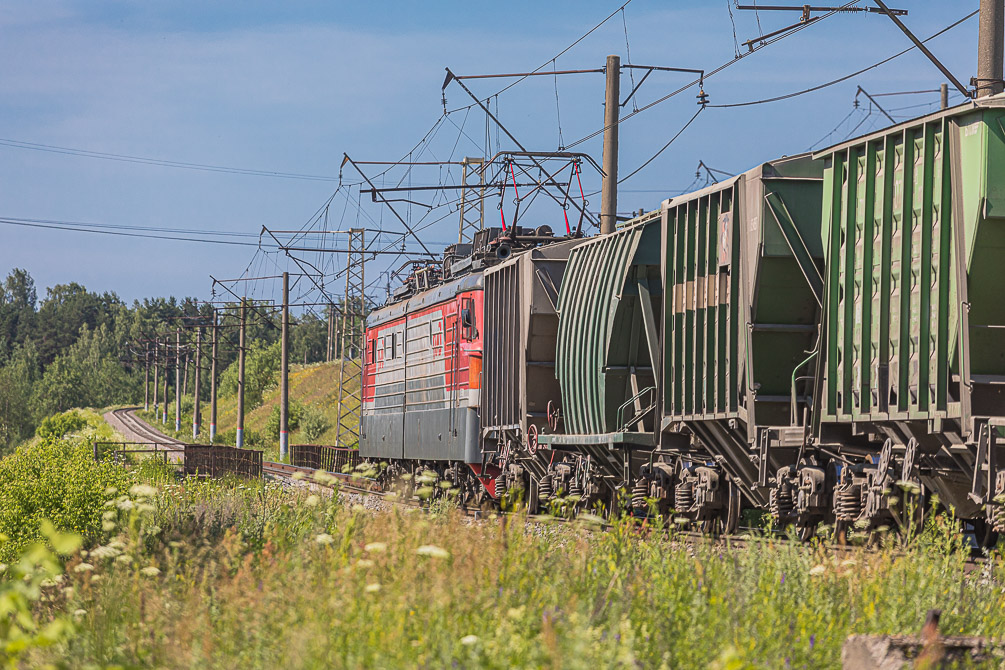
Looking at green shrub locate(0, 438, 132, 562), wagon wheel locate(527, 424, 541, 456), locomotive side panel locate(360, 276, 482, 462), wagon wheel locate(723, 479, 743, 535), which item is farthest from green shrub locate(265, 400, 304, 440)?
wagon wheel locate(723, 479, 743, 535)

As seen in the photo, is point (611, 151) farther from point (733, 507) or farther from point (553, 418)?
point (733, 507)

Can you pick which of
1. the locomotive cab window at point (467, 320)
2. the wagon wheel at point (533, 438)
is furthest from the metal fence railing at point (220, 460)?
the wagon wheel at point (533, 438)

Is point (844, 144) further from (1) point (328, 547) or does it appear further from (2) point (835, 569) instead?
(1) point (328, 547)

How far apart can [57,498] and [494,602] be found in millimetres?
9880

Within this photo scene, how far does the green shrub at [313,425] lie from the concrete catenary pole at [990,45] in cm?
5575

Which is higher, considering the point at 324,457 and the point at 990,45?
the point at 990,45

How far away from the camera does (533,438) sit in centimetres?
1855

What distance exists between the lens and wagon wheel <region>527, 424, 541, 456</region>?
727 inches

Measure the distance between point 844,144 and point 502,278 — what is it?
8.96 m

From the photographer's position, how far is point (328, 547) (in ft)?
23.4

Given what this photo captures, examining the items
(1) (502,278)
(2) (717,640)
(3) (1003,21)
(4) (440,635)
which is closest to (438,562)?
(4) (440,635)

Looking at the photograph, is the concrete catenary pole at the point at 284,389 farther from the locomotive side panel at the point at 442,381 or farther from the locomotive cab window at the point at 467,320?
the locomotive cab window at the point at 467,320

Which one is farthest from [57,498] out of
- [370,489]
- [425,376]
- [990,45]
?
[370,489]

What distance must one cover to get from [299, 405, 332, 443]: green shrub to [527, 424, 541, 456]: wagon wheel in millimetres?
49140
